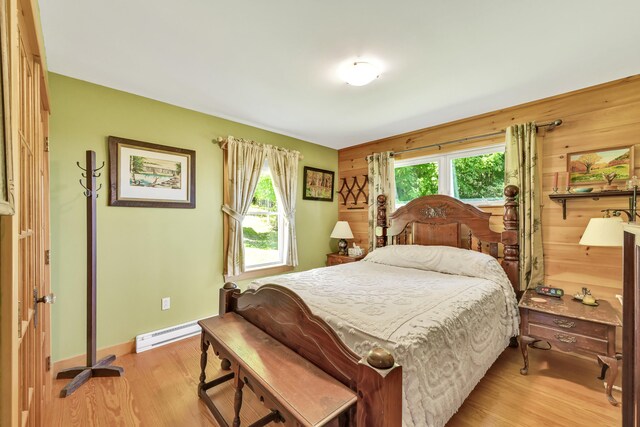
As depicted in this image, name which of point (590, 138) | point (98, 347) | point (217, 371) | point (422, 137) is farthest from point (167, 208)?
point (590, 138)

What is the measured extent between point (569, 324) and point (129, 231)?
3.71m

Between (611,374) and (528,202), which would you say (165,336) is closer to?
(611,374)

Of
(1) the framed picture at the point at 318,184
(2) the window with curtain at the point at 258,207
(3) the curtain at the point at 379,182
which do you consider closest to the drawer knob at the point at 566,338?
(3) the curtain at the point at 379,182

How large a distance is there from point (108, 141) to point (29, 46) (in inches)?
49.0

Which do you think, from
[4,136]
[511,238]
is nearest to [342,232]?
[511,238]

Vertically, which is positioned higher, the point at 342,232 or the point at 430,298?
the point at 342,232

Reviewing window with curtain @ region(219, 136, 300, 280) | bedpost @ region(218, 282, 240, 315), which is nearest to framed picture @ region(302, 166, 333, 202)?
window with curtain @ region(219, 136, 300, 280)

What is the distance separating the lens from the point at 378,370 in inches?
39.1

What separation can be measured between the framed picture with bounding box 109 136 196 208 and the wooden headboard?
242 centimetres

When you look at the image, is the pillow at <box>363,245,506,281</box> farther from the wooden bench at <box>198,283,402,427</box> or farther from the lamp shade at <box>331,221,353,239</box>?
the wooden bench at <box>198,283,402,427</box>

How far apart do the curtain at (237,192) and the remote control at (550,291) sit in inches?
117

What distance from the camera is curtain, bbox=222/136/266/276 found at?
3.10 m

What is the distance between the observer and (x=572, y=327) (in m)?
1.95

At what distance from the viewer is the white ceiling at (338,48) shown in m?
1.51
